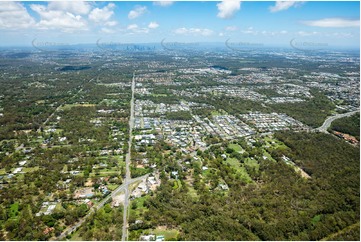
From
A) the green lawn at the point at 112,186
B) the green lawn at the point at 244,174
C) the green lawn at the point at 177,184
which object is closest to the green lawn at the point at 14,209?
the green lawn at the point at 112,186

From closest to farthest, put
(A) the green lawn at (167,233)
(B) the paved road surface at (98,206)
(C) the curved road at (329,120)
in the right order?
(A) the green lawn at (167,233), (B) the paved road surface at (98,206), (C) the curved road at (329,120)

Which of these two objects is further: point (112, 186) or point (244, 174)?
point (244, 174)

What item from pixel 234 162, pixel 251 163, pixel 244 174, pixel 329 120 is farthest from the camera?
pixel 329 120

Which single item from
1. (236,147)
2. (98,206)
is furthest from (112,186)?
(236,147)

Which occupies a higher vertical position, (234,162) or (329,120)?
(234,162)

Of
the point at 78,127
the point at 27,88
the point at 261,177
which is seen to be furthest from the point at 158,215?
the point at 27,88

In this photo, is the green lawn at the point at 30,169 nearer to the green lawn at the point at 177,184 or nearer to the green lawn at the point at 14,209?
the green lawn at the point at 14,209

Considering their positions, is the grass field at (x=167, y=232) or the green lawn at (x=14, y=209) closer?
the grass field at (x=167, y=232)

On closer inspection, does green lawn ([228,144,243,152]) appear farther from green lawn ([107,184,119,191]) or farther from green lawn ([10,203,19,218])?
green lawn ([10,203,19,218])

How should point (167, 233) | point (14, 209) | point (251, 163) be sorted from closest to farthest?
point (167, 233), point (14, 209), point (251, 163)

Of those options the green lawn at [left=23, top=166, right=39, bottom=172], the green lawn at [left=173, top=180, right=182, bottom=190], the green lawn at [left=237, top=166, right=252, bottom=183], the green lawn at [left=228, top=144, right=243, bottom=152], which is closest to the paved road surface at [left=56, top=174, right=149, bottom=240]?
the green lawn at [left=173, top=180, right=182, bottom=190]

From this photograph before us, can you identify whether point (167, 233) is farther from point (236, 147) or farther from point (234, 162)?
point (236, 147)
